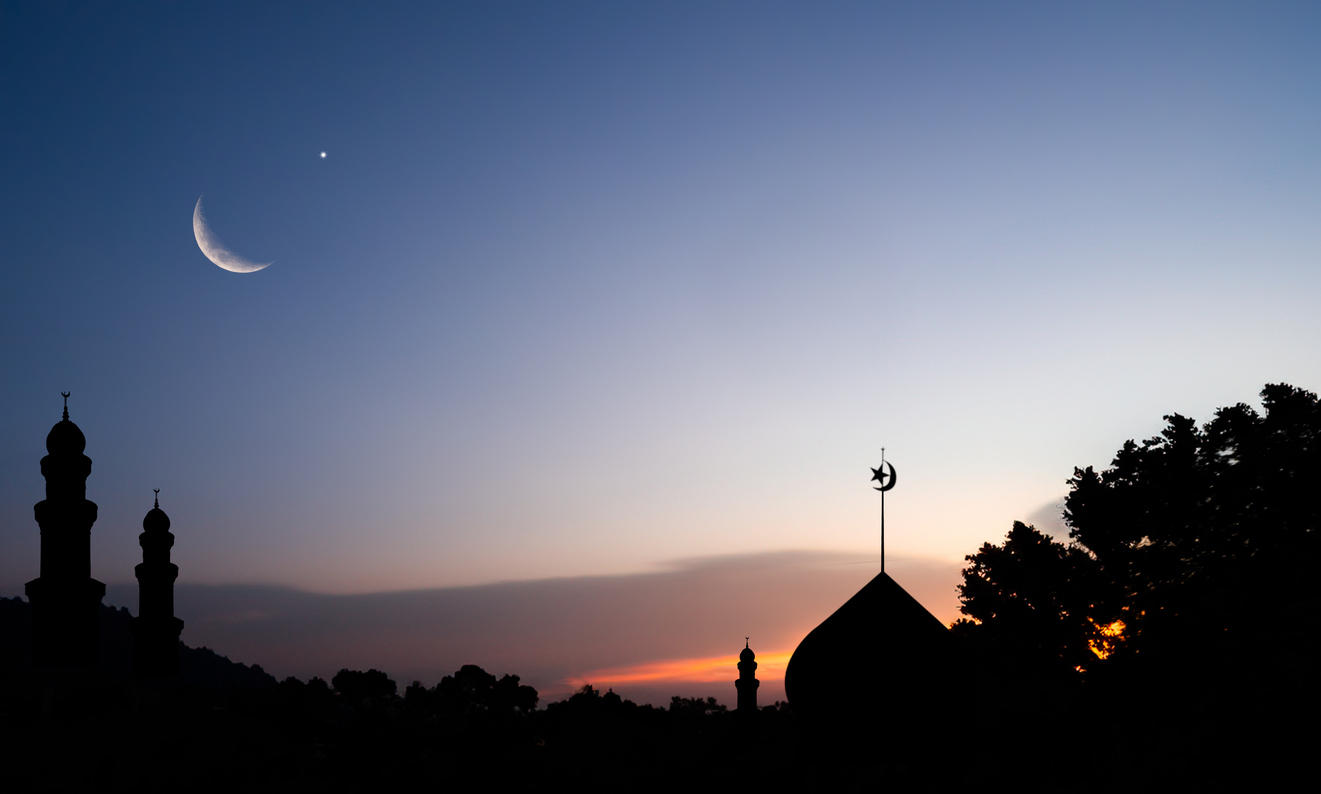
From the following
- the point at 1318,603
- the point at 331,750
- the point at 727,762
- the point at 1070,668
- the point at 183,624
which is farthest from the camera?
the point at 331,750

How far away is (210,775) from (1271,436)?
1773 inches

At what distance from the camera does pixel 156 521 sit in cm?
2669

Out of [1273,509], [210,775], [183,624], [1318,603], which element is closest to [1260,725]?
[1318,603]

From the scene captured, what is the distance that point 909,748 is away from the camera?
14016 mm

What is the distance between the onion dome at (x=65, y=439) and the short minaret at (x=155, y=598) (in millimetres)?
3528

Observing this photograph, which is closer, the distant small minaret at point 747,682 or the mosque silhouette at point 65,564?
the mosque silhouette at point 65,564

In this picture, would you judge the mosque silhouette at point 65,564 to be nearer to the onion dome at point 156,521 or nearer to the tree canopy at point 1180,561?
the onion dome at point 156,521

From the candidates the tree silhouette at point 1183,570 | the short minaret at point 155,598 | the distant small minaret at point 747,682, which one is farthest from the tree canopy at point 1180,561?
the short minaret at point 155,598

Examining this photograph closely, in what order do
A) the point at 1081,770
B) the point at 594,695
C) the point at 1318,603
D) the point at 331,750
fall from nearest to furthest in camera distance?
1. the point at 1318,603
2. the point at 1081,770
3. the point at 331,750
4. the point at 594,695

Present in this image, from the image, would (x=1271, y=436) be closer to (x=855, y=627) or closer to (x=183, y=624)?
(x=855, y=627)

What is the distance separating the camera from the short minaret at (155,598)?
26.3m

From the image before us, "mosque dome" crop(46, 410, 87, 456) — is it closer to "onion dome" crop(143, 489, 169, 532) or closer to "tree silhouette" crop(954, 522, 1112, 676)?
"onion dome" crop(143, 489, 169, 532)

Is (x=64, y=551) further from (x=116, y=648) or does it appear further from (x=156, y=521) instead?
(x=116, y=648)

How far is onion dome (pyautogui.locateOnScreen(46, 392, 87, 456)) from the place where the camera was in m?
23.6
